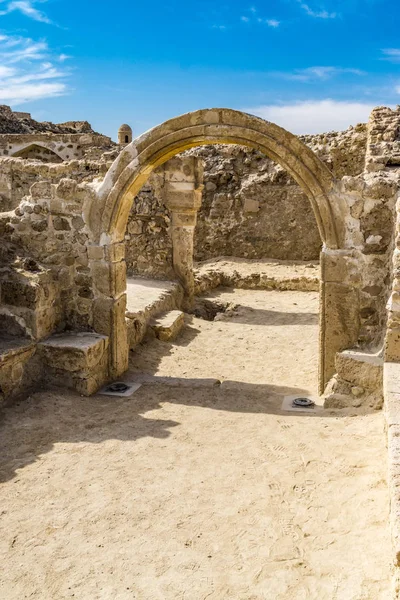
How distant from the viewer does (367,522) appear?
2955 millimetres

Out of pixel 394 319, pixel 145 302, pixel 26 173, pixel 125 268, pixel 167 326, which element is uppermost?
pixel 26 173

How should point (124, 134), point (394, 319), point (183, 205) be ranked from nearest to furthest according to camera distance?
point (394, 319) < point (183, 205) < point (124, 134)

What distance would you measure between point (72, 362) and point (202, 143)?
263 centimetres

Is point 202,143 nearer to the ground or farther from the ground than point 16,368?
farther from the ground

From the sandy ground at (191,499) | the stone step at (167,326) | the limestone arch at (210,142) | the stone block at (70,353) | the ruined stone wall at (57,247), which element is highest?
the limestone arch at (210,142)

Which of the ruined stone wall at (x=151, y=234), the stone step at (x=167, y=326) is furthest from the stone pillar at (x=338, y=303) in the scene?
the ruined stone wall at (x=151, y=234)

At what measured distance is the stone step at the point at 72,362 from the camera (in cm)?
548

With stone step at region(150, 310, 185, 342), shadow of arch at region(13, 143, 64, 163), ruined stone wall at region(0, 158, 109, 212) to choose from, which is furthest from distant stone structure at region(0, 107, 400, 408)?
shadow of arch at region(13, 143, 64, 163)

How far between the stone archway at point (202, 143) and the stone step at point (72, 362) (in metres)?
0.41

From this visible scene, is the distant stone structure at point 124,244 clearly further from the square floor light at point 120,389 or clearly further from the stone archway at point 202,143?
the square floor light at point 120,389

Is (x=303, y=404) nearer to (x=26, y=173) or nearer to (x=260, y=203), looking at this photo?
(x=260, y=203)

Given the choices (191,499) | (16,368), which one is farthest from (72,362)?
(191,499)

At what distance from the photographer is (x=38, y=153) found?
17.7m

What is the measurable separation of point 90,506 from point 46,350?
2.44 meters
